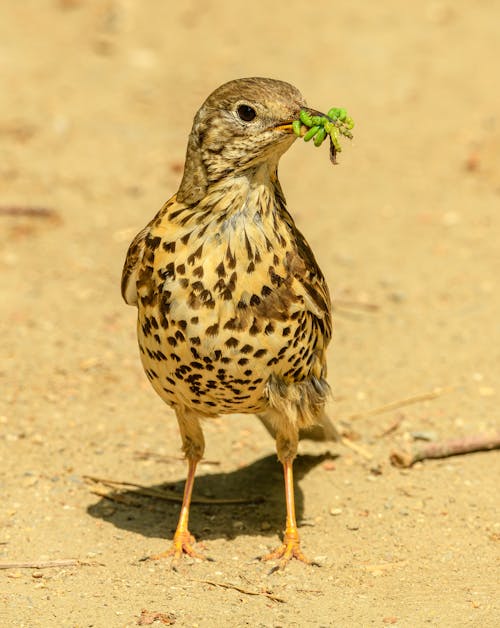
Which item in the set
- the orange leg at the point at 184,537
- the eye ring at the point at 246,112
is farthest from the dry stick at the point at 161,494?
the eye ring at the point at 246,112

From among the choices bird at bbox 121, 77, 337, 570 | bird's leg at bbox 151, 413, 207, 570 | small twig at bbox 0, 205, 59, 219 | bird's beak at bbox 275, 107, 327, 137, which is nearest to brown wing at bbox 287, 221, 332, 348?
bird at bbox 121, 77, 337, 570

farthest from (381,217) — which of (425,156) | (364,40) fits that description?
(364,40)

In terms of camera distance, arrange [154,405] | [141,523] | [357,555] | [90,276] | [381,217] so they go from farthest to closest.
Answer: [381,217] < [90,276] < [154,405] < [141,523] < [357,555]

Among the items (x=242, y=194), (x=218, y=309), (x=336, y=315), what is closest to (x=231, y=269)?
(x=218, y=309)

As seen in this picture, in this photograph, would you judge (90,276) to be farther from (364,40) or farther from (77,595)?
(364,40)

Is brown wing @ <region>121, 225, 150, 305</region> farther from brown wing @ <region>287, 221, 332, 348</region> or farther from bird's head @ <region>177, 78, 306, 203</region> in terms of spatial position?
brown wing @ <region>287, 221, 332, 348</region>

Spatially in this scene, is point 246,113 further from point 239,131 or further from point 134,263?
point 134,263

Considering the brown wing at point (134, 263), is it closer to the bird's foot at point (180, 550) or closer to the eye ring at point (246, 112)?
the eye ring at point (246, 112)
